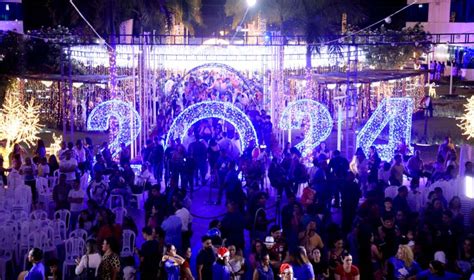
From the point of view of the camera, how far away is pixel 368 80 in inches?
936

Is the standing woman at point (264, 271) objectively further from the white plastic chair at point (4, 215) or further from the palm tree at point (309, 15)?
the palm tree at point (309, 15)

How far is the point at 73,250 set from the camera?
33.9 feet

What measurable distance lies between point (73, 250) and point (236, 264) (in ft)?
8.48

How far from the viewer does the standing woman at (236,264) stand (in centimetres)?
902

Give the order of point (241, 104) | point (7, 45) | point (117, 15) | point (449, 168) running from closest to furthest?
1. point (449, 168)
2. point (241, 104)
3. point (117, 15)
4. point (7, 45)

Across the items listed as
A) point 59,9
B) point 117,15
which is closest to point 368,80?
point 117,15

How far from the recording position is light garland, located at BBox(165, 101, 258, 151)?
1770cm

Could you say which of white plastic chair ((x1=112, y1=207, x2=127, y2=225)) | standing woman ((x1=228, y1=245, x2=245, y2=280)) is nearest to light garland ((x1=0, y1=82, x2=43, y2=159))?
white plastic chair ((x1=112, y1=207, x2=127, y2=225))

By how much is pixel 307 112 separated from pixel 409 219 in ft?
28.2

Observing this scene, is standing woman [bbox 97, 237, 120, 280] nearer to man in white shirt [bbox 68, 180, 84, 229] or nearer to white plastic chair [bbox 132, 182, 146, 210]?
man in white shirt [bbox 68, 180, 84, 229]

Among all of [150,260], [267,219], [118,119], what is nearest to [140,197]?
[267,219]

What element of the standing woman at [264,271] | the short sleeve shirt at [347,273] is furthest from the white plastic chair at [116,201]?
the short sleeve shirt at [347,273]

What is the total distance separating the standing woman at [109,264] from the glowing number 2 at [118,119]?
386 inches

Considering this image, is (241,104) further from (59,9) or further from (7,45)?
(7,45)
